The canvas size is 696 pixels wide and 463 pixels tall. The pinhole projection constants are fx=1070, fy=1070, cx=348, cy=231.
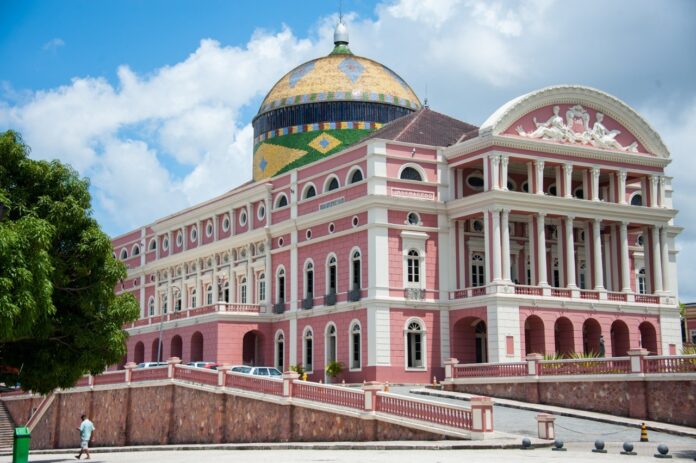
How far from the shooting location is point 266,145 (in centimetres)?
6053

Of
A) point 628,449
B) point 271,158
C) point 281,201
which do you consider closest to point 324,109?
point 271,158

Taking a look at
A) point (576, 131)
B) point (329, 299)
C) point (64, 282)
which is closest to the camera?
point (64, 282)

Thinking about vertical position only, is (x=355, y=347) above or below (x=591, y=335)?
below

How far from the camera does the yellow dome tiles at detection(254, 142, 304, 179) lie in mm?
58969

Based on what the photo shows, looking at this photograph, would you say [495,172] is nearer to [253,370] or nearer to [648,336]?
[648,336]

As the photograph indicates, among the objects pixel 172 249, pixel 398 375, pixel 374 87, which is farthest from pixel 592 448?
pixel 172 249

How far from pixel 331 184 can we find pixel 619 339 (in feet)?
49.1

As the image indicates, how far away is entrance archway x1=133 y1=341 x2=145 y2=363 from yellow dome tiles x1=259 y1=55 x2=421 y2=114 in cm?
1537

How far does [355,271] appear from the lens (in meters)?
47.9

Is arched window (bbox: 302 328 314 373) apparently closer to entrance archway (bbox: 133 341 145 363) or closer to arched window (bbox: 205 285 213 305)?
arched window (bbox: 205 285 213 305)

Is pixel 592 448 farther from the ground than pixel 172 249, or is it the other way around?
pixel 172 249

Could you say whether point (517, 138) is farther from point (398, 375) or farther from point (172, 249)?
point (172, 249)

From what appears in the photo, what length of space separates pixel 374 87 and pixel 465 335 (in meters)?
17.9

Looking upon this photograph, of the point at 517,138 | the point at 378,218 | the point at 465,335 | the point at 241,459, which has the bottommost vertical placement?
the point at 241,459
